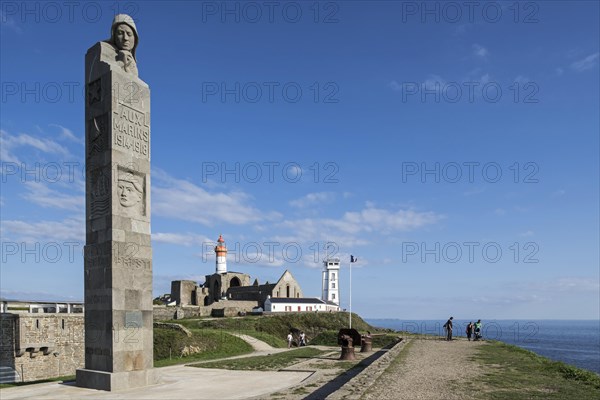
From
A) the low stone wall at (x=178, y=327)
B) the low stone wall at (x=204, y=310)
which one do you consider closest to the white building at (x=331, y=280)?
the low stone wall at (x=204, y=310)

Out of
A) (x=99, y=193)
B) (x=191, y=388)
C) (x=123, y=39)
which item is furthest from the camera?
(x=123, y=39)

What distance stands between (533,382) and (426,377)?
3195 millimetres

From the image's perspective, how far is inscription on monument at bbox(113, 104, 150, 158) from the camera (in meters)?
16.6

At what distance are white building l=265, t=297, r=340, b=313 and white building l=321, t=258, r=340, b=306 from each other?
12638 mm

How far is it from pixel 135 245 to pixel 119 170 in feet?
8.49

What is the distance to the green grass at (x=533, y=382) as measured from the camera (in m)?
12.8

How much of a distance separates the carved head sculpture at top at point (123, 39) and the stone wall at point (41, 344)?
1671 centimetres

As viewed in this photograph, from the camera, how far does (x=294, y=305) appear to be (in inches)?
2862

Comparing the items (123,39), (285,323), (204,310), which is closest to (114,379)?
(123,39)

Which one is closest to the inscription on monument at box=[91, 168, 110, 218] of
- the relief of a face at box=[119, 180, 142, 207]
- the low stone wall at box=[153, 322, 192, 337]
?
the relief of a face at box=[119, 180, 142, 207]

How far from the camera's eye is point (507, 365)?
19531 mm

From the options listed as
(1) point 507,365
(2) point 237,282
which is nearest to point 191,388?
(1) point 507,365

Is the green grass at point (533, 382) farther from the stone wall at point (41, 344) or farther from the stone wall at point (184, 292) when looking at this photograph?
the stone wall at point (184, 292)

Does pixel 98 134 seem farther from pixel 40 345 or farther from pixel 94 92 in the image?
pixel 40 345
